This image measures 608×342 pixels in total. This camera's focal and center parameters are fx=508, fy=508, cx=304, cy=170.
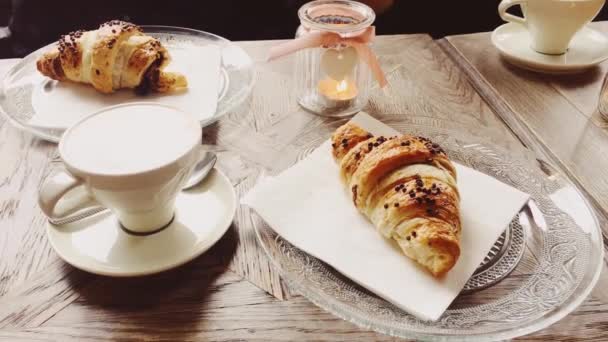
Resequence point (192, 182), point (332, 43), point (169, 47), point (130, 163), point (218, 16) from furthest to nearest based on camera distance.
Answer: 1. point (218, 16)
2. point (169, 47)
3. point (332, 43)
4. point (192, 182)
5. point (130, 163)

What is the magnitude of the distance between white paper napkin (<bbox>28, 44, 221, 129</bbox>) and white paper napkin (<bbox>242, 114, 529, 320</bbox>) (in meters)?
0.26

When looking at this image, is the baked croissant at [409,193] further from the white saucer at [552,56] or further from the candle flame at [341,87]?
the white saucer at [552,56]

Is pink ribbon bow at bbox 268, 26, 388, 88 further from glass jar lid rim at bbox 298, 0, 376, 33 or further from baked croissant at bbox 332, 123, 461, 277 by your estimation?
baked croissant at bbox 332, 123, 461, 277

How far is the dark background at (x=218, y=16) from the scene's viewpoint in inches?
63.2

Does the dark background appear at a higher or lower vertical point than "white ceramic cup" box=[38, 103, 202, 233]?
lower

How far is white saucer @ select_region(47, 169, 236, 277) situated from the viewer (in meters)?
0.56

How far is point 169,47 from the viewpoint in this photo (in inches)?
43.2

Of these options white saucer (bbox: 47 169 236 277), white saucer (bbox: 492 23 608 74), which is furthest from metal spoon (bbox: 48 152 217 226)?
white saucer (bbox: 492 23 608 74)

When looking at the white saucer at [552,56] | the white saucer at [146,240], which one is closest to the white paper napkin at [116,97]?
the white saucer at [146,240]

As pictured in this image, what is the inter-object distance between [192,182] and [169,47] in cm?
53

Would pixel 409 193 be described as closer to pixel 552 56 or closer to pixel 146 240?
pixel 146 240

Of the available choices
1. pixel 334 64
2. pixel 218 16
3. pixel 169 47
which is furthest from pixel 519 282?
pixel 218 16

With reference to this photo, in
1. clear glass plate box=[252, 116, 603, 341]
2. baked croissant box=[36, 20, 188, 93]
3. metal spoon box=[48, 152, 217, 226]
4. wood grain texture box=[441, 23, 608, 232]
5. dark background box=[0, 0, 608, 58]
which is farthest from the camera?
dark background box=[0, 0, 608, 58]

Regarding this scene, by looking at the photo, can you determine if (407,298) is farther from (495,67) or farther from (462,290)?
(495,67)
